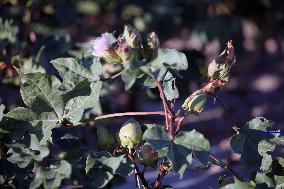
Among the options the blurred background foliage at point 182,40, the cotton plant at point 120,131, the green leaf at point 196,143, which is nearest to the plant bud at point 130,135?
the cotton plant at point 120,131

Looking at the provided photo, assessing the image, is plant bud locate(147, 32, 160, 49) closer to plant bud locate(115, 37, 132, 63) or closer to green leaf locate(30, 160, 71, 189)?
plant bud locate(115, 37, 132, 63)

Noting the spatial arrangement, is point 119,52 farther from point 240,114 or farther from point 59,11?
point 240,114

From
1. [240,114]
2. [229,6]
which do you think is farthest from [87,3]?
[240,114]

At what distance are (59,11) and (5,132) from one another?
93cm

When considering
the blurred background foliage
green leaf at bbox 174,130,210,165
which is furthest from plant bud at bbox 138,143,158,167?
the blurred background foliage

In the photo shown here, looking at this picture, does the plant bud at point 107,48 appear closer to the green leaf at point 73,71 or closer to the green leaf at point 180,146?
the green leaf at point 73,71

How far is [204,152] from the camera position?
36.4 inches

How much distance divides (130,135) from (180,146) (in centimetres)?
13

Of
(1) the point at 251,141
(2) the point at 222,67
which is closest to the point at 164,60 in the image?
→ (2) the point at 222,67

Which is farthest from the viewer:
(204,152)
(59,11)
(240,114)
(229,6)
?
(240,114)

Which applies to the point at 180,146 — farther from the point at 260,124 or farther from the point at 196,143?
the point at 260,124

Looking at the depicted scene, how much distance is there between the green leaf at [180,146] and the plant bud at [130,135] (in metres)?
0.09

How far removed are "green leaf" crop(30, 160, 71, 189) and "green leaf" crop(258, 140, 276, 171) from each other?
0.39 meters

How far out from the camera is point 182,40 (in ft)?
11.2
